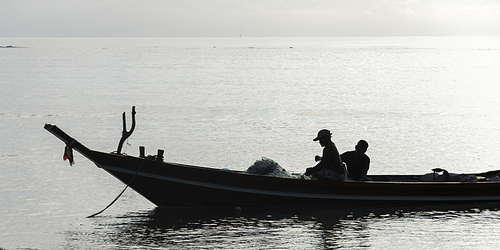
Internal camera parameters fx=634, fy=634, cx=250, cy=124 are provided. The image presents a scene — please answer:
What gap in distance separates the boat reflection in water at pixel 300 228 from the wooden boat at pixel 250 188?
272mm

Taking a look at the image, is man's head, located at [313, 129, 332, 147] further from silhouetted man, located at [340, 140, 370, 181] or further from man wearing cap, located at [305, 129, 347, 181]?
silhouetted man, located at [340, 140, 370, 181]

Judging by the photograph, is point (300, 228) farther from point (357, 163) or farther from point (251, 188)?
point (357, 163)

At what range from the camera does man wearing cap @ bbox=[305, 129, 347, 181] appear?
514 inches

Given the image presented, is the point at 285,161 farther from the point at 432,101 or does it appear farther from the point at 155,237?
the point at 432,101

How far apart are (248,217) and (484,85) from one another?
57.7m

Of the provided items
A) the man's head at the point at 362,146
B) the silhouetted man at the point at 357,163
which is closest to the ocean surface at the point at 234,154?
the silhouetted man at the point at 357,163

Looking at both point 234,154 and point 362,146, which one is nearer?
point 362,146

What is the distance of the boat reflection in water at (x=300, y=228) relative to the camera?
1174 cm

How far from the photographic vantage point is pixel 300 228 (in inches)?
504

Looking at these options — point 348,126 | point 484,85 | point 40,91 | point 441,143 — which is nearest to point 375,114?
point 348,126

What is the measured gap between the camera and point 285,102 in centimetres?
4316

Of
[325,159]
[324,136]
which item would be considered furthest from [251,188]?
[324,136]

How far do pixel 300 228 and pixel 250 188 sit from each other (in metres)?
1.41

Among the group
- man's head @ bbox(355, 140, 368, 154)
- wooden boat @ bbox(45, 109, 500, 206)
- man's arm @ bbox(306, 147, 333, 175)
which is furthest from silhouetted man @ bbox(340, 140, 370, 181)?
man's arm @ bbox(306, 147, 333, 175)
